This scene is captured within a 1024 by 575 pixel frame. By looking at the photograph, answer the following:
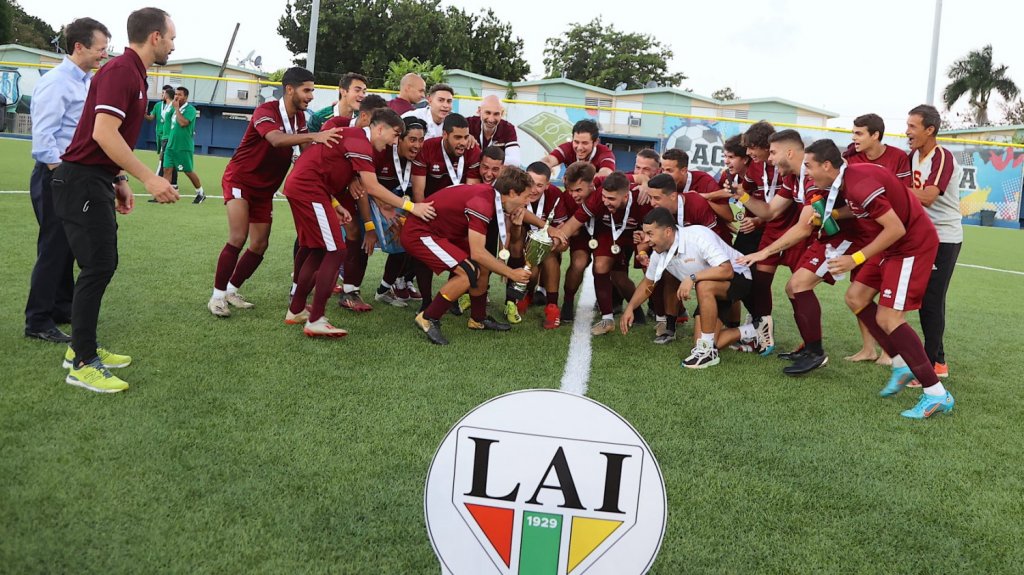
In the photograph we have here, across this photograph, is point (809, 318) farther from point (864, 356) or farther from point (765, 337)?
point (864, 356)

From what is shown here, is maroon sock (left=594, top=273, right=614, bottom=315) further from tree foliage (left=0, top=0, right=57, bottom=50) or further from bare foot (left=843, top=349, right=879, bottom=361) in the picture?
tree foliage (left=0, top=0, right=57, bottom=50)

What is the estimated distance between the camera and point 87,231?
3.98 meters

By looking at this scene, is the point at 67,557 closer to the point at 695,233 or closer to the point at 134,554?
the point at 134,554

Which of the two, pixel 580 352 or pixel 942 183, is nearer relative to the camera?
pixel 942 183

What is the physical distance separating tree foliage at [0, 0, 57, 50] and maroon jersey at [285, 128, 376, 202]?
60.3m

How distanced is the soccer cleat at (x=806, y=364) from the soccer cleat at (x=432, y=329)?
2.42 metres

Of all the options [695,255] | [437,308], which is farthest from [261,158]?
[695,255]

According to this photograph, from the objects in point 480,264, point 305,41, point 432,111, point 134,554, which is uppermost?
point 305,41

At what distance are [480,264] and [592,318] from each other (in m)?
1.50

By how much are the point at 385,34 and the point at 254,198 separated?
48.2 meters

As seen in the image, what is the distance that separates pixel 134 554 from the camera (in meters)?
2.50

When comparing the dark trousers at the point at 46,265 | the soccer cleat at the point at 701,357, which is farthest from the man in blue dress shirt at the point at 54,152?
the soccer cleat at the point at 701,357

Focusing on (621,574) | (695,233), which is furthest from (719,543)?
(695,233)

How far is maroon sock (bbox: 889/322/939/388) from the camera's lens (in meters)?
Answer: 4.60
